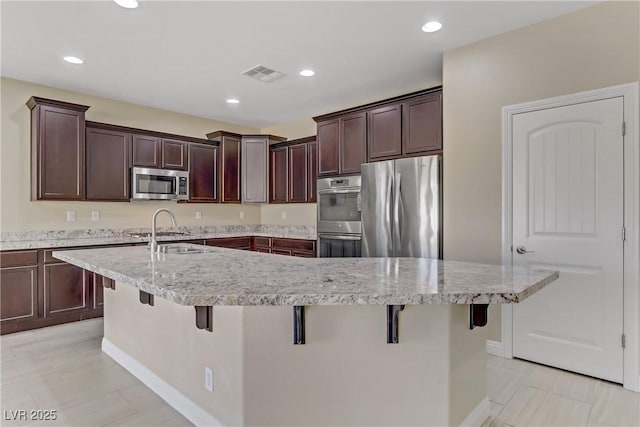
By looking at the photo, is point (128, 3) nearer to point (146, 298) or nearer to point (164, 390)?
point (146, 298)

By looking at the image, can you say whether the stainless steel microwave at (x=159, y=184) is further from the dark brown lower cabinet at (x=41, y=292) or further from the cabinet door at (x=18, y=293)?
the cabinet door at (x=18, y=293)

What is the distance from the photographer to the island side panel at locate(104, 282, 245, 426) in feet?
5.73

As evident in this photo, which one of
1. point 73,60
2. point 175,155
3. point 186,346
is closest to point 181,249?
point 186,346

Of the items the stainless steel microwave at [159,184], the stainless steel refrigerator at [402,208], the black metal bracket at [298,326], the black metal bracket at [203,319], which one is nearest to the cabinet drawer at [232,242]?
the stainless steel microwave at [159,184]

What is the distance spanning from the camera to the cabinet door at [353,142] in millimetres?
4145

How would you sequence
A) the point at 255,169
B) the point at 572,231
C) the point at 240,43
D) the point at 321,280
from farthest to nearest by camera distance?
the point at 255,169 < the point at 240,43 < the point at 572,231 < the point at 321,280

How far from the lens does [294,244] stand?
501 cm

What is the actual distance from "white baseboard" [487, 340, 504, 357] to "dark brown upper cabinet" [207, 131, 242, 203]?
394 cm

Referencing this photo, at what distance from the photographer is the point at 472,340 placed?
181 centimetres

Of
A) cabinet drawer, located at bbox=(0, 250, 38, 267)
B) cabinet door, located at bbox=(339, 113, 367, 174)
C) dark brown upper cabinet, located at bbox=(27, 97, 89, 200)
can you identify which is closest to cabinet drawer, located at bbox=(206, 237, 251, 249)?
dark brown upper cabinet, located at bbox=(27, 97, 89, 200)

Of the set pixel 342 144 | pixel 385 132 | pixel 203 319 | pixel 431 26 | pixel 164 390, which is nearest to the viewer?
pixel 203 319

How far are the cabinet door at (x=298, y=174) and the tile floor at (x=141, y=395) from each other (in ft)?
10.0

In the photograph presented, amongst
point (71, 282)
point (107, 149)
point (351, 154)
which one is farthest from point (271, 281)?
point (107, 149)

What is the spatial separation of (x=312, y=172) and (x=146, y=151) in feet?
7.11
